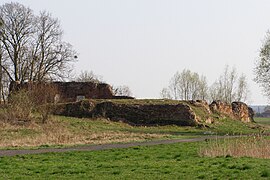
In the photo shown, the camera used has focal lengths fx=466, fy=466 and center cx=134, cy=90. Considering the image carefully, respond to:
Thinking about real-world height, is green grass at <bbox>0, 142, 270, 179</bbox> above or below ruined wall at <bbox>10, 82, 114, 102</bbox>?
below

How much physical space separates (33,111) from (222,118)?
25.3 m

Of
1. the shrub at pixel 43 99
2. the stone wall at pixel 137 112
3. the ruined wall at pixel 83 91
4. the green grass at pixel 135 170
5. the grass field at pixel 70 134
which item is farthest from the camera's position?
the ruined wall at pixel 83 91

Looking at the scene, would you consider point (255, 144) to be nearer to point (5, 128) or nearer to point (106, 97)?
point (5, 128)

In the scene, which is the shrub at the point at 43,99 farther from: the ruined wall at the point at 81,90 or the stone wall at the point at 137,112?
the ruined wall at the point at 81,90

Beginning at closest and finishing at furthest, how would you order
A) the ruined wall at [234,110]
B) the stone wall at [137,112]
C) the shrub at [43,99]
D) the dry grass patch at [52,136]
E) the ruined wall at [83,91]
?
the dry grass patch at [52,136]
the shrub at [43,99]
the stone wall at [137,112]
the ruined wall at [83,91]
the ruined wall at [234,110]

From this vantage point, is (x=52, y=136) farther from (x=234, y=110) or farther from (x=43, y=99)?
(x=234, y=110)

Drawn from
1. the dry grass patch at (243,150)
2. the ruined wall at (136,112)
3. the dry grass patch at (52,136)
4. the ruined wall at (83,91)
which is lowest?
the dry grass patch at (243,150)

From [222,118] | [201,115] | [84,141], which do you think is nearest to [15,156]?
[84,141]

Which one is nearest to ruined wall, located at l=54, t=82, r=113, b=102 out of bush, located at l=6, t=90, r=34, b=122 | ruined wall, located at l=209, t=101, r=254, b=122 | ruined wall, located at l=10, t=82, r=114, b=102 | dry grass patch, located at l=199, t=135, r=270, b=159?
ruined wall, located at l=10, t=82, r=114, b=102

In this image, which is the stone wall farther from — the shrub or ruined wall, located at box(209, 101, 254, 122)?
ruined wall, located at box(209, 101, 254, 122)

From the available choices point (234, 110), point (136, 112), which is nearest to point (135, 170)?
point (136, 112)

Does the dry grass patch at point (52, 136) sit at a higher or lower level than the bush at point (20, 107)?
lower

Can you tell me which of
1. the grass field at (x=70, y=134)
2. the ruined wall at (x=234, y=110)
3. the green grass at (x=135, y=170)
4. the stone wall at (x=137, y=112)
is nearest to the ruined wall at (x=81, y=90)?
the stone wall at (x=137, y=112)

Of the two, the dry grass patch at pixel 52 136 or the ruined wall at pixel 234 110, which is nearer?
the dry grass patch at pixel 52 136
